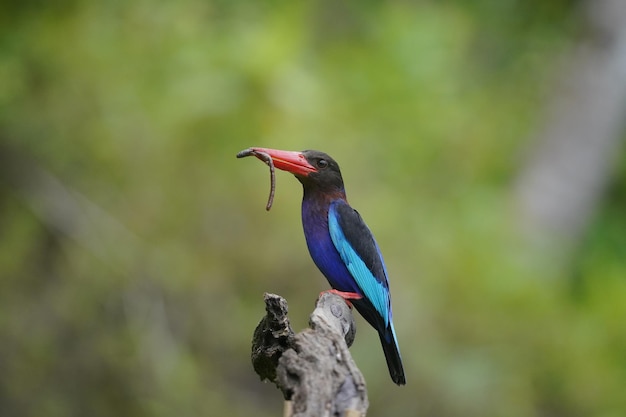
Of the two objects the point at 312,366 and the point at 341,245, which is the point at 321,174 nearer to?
the point at 341,245

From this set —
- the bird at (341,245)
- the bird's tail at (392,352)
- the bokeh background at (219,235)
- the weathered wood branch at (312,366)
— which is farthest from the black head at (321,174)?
the bokeh background at (219,235)

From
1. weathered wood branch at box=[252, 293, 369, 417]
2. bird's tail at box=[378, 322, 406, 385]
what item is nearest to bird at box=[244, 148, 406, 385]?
bird's tail at box=[378, 322, 406, 385]

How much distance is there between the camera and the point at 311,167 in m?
3.92

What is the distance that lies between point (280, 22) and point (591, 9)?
4.41 meters

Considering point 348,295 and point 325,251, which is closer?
point 348,295

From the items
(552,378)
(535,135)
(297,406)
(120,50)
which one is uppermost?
(535,135)

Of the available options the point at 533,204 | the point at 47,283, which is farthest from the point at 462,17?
the point at 47,283

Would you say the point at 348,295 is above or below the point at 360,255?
below

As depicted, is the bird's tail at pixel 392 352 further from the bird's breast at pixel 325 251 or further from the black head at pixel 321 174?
the black head at pixel 321 174

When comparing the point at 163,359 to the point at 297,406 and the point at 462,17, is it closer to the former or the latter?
the point at 297,406

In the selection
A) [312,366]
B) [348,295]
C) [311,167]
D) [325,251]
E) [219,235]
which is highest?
[219,235]

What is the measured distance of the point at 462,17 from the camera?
1177cm

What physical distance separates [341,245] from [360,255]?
88mm

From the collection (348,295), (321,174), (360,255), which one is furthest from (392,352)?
(321,174)
